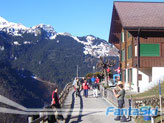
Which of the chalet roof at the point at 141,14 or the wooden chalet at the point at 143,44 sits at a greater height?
the chalet roof at the point at 141,14

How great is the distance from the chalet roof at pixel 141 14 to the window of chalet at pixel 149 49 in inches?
75.5

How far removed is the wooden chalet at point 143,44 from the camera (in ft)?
93.5

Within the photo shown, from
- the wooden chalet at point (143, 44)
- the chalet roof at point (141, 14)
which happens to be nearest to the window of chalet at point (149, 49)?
the wooden chalet at point (143, 44)

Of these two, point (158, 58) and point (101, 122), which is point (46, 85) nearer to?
point (158, 58)

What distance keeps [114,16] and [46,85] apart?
473 ft

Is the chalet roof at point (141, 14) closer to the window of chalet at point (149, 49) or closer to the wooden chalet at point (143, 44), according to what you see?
the wooden chalet at point (143, 44)

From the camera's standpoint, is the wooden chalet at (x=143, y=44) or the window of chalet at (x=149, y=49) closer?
the wooden chalet at (x=143, y=44)

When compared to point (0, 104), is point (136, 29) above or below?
above

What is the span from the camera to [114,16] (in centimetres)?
3634

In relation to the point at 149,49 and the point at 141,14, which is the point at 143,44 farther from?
the point at 141,14

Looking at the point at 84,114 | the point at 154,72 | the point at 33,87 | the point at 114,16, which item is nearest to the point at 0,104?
the point at 114,16

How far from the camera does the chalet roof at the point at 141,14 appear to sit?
28.7 meters

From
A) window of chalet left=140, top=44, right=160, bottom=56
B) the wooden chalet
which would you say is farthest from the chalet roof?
window of chalet left=140, top=44, right=160, bottom=56

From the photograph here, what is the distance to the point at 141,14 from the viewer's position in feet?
104
